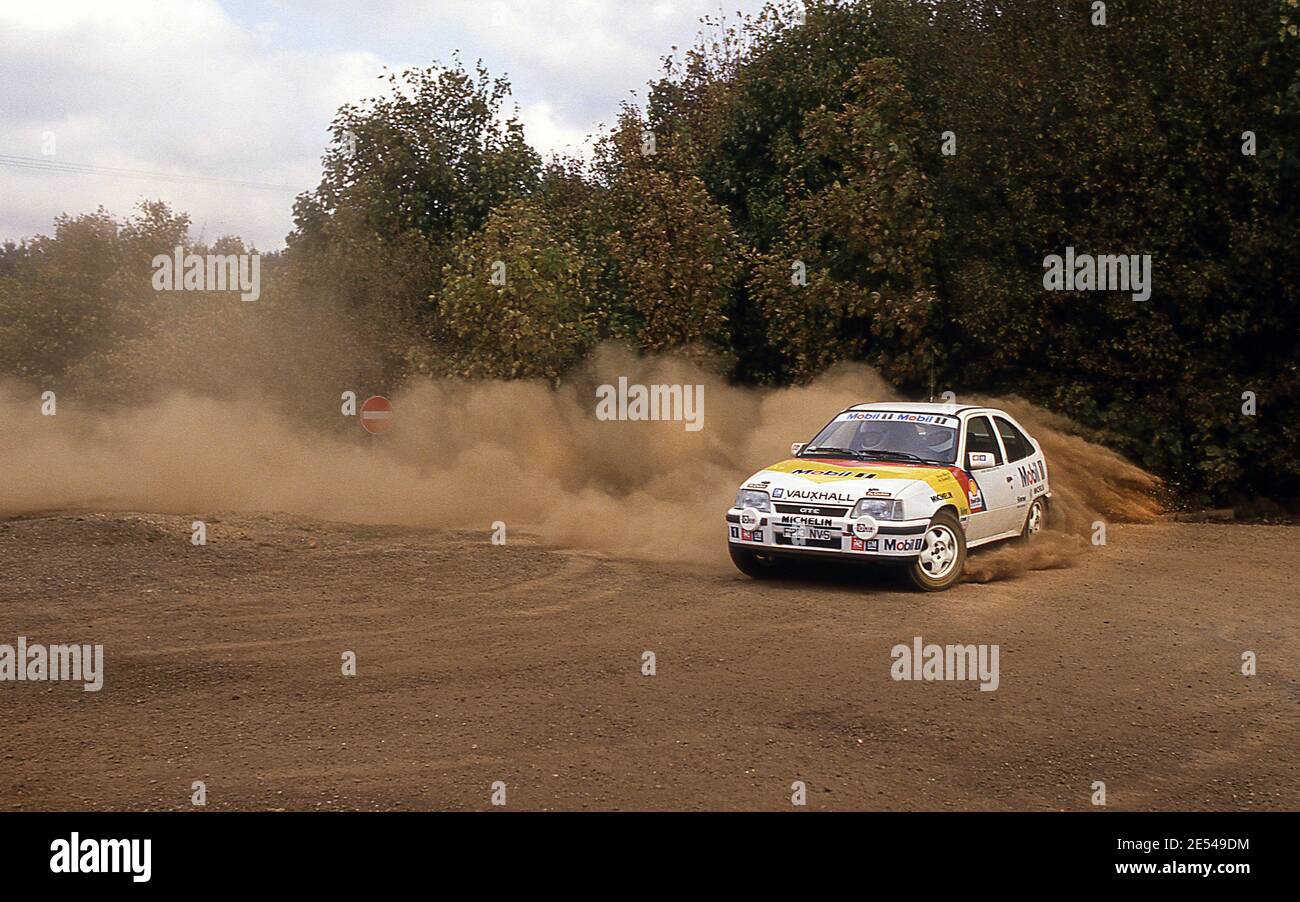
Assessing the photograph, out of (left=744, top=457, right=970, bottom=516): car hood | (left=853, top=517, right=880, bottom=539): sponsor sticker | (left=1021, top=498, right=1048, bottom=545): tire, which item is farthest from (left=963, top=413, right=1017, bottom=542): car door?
(left=853, top=517, right=880, bottom=539): sponsor sticker

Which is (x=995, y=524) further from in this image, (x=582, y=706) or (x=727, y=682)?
(x=582, y=706)

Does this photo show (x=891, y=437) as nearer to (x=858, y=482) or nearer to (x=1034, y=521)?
(x=858, y=482)

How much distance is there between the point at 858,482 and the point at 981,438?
7.38 ft

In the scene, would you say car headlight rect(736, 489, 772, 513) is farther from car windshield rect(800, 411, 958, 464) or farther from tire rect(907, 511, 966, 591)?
tire rect(907, 511, 966, 591)

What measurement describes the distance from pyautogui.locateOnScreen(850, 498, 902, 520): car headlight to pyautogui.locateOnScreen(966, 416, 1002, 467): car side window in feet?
6.00

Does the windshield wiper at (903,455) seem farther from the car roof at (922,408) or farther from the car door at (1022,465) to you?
the car door at (1022,465)

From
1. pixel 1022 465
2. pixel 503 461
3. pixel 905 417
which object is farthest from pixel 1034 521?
pixel 503 461

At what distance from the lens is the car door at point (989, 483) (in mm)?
12297

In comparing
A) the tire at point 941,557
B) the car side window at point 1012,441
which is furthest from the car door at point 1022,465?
the tire at point 941,557

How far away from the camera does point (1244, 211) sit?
18.7 m

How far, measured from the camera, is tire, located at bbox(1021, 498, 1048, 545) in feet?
44.3

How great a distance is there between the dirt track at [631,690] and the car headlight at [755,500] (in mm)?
773

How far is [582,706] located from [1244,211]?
609 inches
